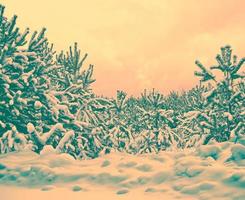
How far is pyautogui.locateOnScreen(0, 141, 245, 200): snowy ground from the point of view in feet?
20.9

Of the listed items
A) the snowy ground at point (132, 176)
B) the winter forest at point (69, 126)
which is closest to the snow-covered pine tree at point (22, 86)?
the winter forest at point (69, 126)

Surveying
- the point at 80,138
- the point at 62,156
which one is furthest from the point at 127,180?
the point at 80,138

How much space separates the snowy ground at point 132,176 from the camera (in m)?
6.38

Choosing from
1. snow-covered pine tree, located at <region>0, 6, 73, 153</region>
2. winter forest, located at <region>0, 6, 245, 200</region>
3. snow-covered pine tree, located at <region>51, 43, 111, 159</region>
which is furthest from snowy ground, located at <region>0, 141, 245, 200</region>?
snow-covered pine tree, located at <region>51, 43, 111, 159</region>

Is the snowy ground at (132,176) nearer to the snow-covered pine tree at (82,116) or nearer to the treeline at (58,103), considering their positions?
the treeline at (58,103)

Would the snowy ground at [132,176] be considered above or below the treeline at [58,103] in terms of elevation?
below

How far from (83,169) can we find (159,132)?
1837 centimetres

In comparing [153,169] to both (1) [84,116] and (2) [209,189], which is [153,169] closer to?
(2) [209,189]

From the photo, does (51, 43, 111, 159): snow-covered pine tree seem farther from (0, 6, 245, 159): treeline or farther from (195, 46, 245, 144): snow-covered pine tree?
(195, 46, 245, 144): snow-covered pine tree

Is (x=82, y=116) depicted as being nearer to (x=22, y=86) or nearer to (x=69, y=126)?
(x=69, y=126)

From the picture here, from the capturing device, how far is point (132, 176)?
7320 millimetres

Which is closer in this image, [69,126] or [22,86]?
[22,86]

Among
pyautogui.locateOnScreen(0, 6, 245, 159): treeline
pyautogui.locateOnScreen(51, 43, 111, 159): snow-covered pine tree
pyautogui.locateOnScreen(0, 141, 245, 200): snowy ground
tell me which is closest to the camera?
pyautogui.locateOnScreen(0, 141, 245, 200): snowy ground

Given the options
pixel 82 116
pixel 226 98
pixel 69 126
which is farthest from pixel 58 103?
pixel 226 98
